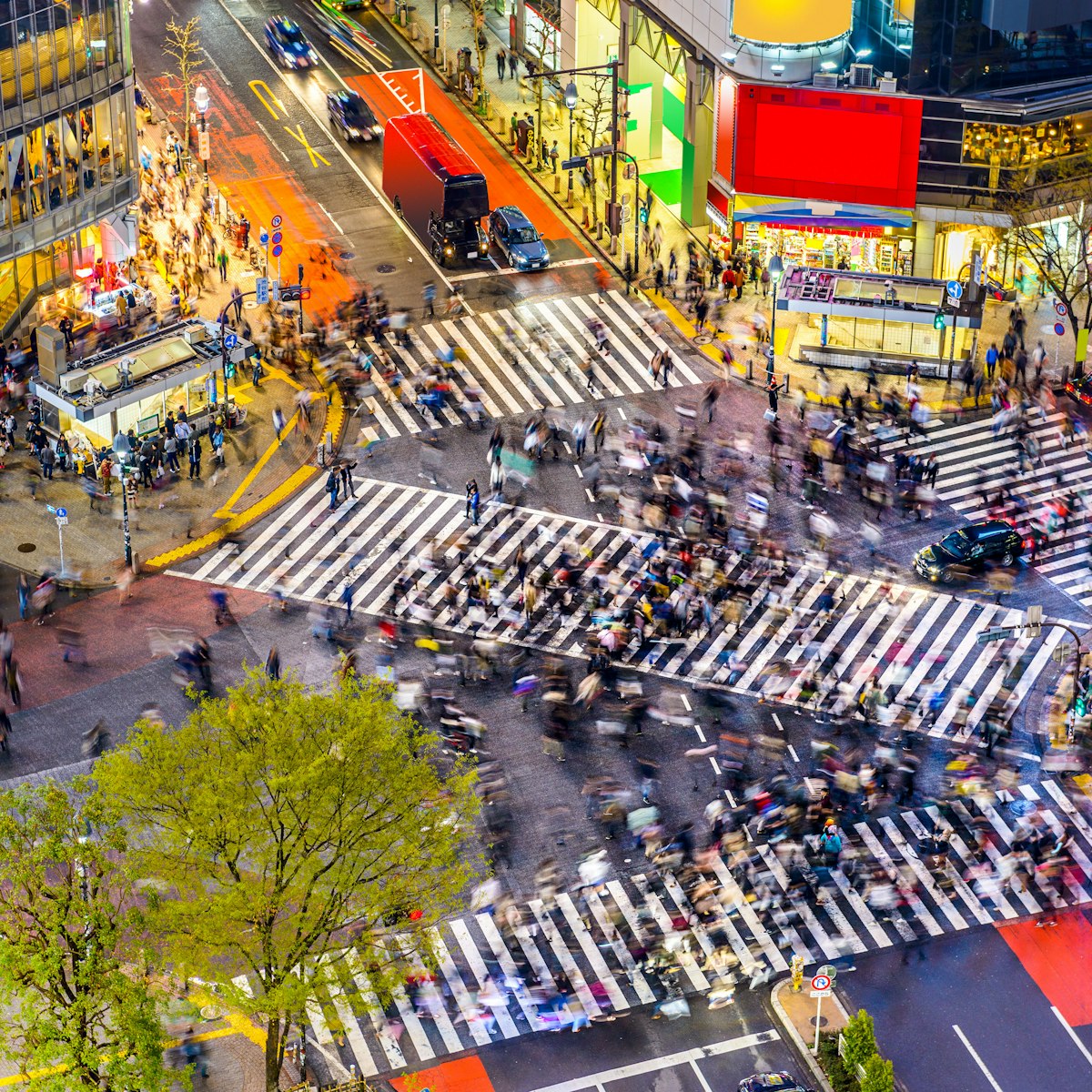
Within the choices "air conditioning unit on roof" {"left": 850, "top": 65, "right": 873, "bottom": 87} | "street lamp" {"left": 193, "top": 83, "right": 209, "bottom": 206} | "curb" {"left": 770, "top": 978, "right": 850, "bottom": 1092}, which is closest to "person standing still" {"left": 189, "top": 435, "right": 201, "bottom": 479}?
"street lamp" {"left": 193, "top": 83, "right": 209, "bottom": 206}

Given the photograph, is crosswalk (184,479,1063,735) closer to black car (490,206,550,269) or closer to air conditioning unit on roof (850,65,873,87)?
black car (490,206,550,269)

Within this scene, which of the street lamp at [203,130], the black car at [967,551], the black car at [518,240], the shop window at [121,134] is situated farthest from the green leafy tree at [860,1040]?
the street lamp at [203,130]

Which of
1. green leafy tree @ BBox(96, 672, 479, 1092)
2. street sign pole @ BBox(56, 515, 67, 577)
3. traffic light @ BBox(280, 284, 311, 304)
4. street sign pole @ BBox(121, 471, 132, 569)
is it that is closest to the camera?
green leafy tree @ BBox(96, 672, 479, 1092)

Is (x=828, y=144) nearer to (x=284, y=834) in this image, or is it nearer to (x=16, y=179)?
(x=16, y=179)

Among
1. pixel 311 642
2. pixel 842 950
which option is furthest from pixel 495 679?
pixel 842 950

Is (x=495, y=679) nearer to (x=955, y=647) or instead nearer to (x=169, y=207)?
(x=955, y=647)

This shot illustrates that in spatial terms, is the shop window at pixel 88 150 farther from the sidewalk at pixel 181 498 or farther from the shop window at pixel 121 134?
the sidewalk at pixel 181 498
